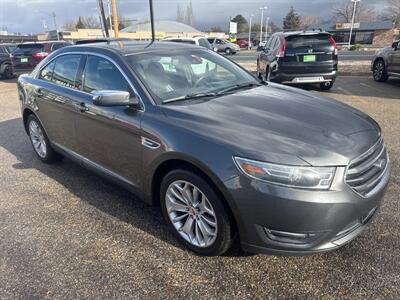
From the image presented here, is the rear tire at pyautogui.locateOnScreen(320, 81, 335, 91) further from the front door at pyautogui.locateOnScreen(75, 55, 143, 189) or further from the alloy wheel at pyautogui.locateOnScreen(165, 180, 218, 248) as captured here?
the alloy wheel at pyautogui.locateOnScreen(165, 180, 218, 248)

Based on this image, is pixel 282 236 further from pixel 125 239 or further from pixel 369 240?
pixel 125 239

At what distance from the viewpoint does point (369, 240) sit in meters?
3.04

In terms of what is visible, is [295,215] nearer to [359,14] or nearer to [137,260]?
[137,260]

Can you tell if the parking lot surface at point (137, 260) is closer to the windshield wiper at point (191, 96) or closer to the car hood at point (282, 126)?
the car hood at point (282, 126)

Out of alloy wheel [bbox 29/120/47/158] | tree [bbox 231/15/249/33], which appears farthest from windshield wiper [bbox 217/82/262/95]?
tree [bbox 231/15/249/33]

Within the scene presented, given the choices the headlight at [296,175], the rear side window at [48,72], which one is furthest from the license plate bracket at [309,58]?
the headlight at [296,175]

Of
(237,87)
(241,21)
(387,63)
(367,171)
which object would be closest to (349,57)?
(387,63)

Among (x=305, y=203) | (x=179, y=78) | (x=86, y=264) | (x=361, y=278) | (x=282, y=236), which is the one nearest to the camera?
(x=305, y=203)

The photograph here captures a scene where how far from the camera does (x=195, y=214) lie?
2898mm

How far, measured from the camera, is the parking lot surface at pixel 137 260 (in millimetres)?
2547

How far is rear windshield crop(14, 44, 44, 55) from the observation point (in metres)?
15.4

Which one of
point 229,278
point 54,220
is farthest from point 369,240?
point 54,220

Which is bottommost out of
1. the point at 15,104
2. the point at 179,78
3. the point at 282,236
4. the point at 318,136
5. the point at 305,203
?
the point at 15,104

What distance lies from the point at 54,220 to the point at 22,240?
382 millimetres
